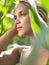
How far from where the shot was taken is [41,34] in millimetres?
1188

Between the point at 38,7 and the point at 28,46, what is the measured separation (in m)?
0.23

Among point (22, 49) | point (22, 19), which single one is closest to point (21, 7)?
point (22, 19)

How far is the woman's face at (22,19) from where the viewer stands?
1314mm

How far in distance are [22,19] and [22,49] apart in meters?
0.16

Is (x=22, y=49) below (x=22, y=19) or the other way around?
below

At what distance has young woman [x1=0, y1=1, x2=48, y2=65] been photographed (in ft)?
4.14

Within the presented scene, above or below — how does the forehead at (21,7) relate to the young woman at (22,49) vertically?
above

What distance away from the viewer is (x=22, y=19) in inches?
52.6

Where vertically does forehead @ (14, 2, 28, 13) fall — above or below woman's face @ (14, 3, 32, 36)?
above

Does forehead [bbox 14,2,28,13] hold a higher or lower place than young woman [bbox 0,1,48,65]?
higher

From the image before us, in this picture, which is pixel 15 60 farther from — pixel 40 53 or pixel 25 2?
pixel 25 2

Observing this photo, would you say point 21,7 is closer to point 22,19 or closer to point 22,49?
point 22,19

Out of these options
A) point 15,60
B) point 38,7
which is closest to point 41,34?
point 38,7

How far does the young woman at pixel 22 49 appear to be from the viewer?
49.7 inches
